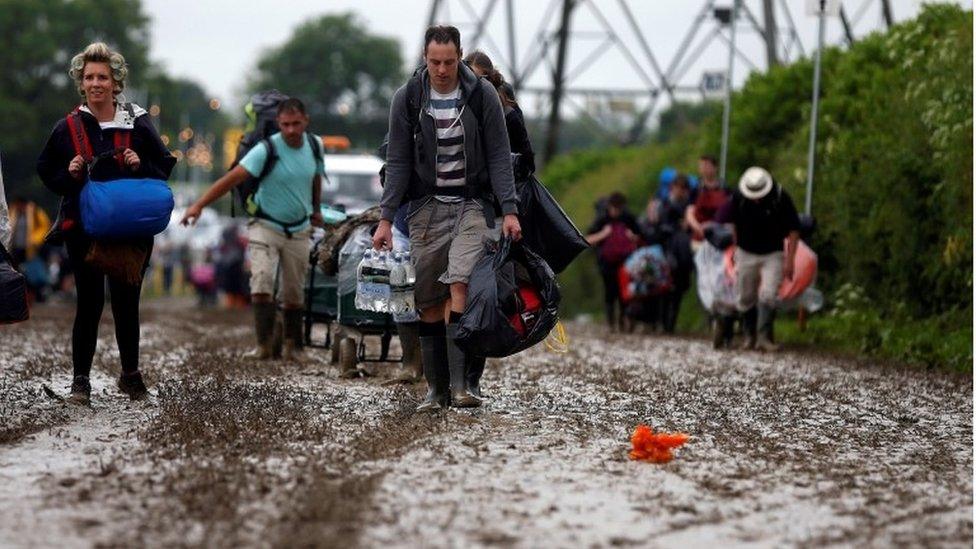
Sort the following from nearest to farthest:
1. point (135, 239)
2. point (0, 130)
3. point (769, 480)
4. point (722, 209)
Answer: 1. point (769, 480)
2. point (135, 239)
3. point (722, 209)
4. point (0, 130)

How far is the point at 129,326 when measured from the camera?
1100cm

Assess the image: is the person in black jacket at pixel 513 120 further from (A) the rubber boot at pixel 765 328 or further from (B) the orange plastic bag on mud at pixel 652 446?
(A) the rubber boot at pixel 765 328

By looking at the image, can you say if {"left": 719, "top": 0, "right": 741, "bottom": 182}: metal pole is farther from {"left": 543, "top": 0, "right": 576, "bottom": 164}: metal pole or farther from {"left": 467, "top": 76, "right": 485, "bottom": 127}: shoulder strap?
{"left": 467, "top": 76, "right": 485, "bottom": 127}: shoulder strap

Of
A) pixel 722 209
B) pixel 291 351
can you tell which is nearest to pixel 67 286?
pixel 722 209

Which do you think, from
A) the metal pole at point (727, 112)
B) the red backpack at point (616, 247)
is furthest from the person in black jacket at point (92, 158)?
the metal pole at point (727, 112)

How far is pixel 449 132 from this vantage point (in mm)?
10031

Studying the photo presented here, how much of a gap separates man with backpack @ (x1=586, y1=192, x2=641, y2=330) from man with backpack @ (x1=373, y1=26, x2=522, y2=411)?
506 inches

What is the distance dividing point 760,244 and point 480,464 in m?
10.3

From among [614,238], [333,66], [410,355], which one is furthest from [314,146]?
[333,66]

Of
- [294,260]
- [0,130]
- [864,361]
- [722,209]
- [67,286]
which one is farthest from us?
[0,130]

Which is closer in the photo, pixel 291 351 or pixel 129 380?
pixel 129 380

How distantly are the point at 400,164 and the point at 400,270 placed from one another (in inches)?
25.3

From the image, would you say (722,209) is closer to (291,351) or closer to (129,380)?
(291,351)

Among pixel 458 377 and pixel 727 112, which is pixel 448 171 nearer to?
pixel 458 377
